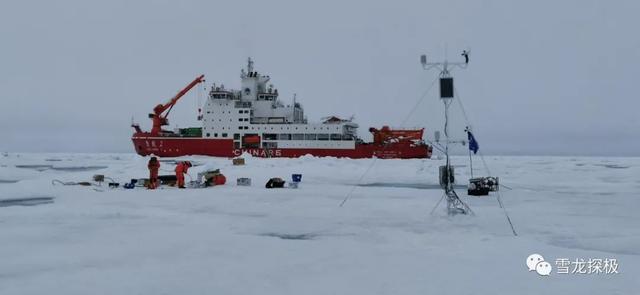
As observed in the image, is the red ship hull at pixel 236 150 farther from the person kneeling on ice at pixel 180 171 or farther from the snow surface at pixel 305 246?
the snow surface at pixel 305 246

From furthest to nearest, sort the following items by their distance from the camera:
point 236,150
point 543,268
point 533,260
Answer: point 236,150 < point 533,260 < point 543,268

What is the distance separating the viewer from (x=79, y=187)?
46.8ft

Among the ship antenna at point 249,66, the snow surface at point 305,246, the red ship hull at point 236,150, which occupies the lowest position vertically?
the snow surface at point 305,246

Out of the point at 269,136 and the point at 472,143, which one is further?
the point at 269,136

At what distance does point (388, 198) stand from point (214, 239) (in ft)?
22.0

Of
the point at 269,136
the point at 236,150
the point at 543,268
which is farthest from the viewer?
the point at 269,136

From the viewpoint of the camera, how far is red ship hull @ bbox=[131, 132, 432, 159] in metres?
→ 43.0

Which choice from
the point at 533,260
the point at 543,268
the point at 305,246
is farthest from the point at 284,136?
the point at 543,268

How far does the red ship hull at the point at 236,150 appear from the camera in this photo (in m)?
43.0

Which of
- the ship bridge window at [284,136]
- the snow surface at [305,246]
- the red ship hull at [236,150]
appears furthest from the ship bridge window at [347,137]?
the snow surface at [305,246]

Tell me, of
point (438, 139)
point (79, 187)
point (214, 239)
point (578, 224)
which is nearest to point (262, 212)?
point (214, 239)

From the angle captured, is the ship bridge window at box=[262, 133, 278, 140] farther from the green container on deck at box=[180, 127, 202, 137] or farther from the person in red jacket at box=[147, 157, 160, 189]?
the person in red jacket at box=[147, 157, 160, 189]

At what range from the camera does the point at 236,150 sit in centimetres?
4409

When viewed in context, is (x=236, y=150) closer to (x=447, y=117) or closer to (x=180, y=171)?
(x=180, y=171)
